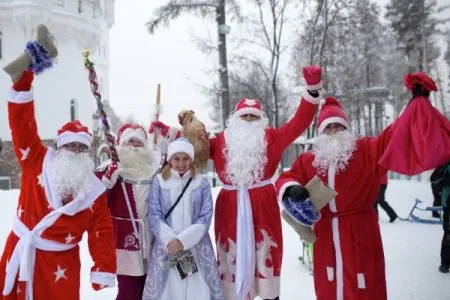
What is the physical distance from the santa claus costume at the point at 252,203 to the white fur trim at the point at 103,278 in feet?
3.31

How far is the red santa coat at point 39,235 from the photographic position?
2.82 metres

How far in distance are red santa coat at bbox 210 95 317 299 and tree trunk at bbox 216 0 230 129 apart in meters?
8.89

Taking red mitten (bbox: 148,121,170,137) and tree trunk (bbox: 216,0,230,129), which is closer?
red mitten (bbox: 148,121,170,137)

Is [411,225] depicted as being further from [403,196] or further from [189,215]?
[189,215]

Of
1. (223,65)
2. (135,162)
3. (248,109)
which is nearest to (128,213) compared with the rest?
(135,162)

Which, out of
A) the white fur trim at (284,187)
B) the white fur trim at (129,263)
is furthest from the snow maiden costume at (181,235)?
the white fur trim at (284,187)

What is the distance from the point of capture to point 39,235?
2836 mm

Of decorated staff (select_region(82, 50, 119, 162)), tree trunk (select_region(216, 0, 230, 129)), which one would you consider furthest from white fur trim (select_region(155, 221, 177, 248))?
tree trunk (select_region(216, 0, 230, 129))

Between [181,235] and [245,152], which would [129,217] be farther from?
[245,152]

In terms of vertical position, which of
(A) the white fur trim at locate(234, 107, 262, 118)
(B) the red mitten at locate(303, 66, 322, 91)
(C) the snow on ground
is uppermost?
(B) the red mitten at locate(303, 66, 322, 91)

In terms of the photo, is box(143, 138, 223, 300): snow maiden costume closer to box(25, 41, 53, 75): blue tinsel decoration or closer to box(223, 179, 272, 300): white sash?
box(223, 179, 272, 300): white sash

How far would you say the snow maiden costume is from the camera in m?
3.37

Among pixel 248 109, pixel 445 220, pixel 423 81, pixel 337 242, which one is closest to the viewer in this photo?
pixel 423 81

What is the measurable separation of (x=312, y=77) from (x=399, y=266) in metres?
3.52
